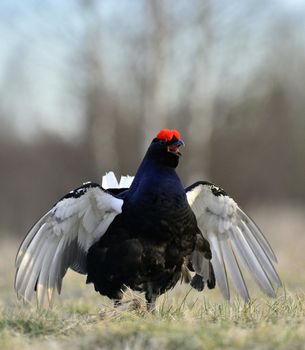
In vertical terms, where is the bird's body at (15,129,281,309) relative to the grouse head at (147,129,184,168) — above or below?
below

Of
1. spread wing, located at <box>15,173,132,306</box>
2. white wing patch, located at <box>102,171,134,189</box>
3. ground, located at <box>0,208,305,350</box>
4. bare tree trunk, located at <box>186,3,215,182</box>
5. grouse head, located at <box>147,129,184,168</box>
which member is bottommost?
ground, located at <box>0,208,305,350</box>

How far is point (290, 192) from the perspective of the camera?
725 inches

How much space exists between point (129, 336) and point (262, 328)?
0.47 meters

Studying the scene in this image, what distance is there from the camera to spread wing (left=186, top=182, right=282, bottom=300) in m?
4.38

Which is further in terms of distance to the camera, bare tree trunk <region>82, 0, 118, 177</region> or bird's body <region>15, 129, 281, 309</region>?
bare tree trunk <region>82, 0, 118, 177</region>

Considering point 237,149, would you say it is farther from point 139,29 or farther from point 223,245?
point 223,245

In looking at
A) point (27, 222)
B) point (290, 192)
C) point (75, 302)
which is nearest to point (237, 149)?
point (290, 192)

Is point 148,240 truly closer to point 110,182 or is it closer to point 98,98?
point 110,182

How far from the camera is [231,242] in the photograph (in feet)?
14.9

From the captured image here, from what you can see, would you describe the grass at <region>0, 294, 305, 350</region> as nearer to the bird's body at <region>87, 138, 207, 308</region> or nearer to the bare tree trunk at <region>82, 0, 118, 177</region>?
the bird's body at <region>87, 138, 207, 308</region>

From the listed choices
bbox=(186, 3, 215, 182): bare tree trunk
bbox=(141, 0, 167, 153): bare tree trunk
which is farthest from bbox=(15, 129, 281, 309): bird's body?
bbox=(186, 3, 215, 182): bare tree trunk

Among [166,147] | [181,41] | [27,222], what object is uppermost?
[181,41]

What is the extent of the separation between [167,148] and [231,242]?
79 centimetres

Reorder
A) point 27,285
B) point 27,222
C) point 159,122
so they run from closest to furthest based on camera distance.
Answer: point 27,285
point 159,122
point 27,222
